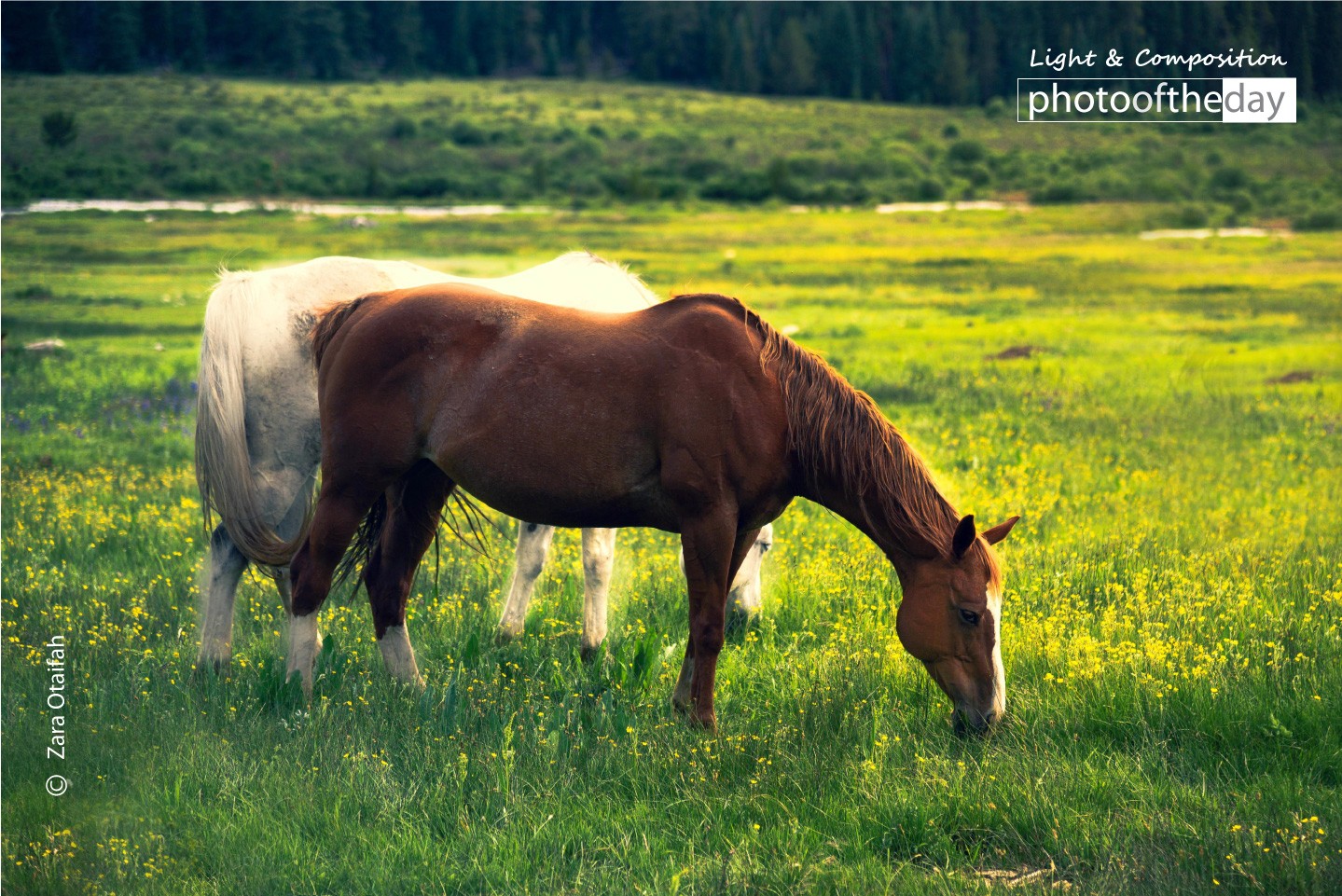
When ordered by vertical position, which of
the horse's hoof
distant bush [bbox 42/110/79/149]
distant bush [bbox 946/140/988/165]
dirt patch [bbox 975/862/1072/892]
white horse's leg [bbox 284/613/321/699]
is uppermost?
distant bush [bbox 42/110/79/149]

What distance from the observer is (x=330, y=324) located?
5.71 metres

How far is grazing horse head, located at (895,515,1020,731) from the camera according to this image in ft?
15.8

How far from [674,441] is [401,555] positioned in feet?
5.63

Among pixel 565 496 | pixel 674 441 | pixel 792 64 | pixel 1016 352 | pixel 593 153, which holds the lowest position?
pixel 1016 352

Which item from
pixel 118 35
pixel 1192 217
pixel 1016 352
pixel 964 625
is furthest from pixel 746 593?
pixel 1192 217

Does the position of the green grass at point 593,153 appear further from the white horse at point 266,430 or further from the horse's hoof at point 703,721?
the horse's hoof at point 703,721

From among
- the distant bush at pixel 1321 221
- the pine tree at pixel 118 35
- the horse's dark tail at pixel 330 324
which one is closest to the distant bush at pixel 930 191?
the distant bush at pixel 1321 221

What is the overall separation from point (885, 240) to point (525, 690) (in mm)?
34303

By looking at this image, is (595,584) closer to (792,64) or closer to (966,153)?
(966,153)

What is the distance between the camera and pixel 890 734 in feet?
16.4

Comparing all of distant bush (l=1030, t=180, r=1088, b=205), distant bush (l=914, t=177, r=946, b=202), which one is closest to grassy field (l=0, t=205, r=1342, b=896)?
distant bush (l=1030, t=180, r=1088, b=205)

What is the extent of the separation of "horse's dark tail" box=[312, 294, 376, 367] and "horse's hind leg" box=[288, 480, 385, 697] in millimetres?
726

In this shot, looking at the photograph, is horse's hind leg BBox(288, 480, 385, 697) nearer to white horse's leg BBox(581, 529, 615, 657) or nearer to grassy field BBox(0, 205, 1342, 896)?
grassy field BBox(0, 205, 1342, 896)

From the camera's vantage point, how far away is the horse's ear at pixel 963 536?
4.67 m
